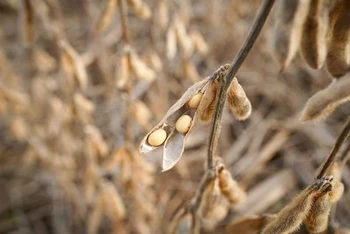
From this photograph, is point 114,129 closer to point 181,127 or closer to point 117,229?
point 117,229

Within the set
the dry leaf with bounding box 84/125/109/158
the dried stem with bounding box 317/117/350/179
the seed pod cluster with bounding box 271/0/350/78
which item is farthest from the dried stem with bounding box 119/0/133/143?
the dried stem with bounding box 317/117/350/179

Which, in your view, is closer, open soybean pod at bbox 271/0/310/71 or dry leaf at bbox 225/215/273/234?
open soybean pod at bbox 271/0/310/71

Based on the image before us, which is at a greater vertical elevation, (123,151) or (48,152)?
(48,152)

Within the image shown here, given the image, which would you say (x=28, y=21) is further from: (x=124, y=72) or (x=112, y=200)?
(x=112, y=200)

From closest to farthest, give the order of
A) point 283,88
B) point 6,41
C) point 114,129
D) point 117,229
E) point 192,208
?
point 192,208 < point 117,229 < point 114,129 < point 283,88 < point 6,41

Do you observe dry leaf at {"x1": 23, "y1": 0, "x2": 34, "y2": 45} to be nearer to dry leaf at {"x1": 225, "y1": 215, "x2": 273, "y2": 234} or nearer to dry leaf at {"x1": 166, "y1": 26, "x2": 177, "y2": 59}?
dry leaf at {"x1": 166, "y1": 26, "x2": 177, "y2": 59}

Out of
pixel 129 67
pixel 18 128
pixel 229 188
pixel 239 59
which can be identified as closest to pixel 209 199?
pixel 229 188

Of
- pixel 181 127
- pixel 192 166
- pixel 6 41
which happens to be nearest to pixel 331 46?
pixel 181 127
